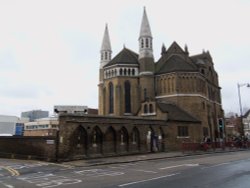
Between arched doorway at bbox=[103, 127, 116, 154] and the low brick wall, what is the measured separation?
5.46 m

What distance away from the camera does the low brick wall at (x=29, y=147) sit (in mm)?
23344

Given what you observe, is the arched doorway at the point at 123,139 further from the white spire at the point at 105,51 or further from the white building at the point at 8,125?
the white building at the point at 8,125

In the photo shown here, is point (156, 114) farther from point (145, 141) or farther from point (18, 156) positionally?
point (18, 156)

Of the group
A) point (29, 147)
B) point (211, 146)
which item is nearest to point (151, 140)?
point (211, 146)

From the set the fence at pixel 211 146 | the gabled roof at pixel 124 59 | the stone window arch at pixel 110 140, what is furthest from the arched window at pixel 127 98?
the stone window arch at pixel 110 140

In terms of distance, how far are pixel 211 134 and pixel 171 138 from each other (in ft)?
65.4

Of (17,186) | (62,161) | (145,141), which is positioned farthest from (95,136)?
(17,186)

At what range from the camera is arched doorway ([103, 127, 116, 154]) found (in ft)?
87.1

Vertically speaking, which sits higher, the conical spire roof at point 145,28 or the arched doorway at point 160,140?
the conical spire roof at point 145,28

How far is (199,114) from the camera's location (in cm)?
4662

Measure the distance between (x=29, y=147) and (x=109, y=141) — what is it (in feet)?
25.8

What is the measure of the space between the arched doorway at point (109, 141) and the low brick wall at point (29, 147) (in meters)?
5.46

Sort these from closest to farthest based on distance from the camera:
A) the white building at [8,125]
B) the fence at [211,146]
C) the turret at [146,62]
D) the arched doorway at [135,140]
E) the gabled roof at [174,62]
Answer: the arched doorway at [135,140] → the fence at [211,146] → the gabled roof at [174,62] → the turret at [146,62] → the white building at [8,125]

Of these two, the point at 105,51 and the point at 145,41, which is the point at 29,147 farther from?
the point at 105,51
